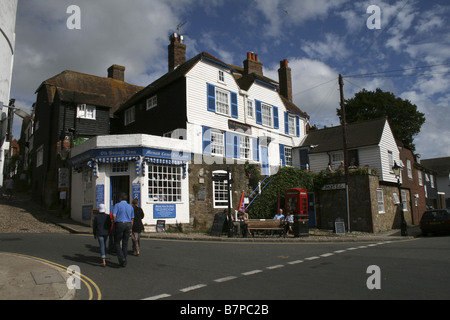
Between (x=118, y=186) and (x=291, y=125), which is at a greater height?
(x=291, y=125)

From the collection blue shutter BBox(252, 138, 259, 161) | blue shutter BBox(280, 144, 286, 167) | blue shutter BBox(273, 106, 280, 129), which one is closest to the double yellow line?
blue shutter BBox(252, 138, 259, 161)

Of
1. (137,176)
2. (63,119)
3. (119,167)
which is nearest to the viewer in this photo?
(137,176)

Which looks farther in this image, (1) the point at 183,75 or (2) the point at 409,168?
(2) the point at 409,168

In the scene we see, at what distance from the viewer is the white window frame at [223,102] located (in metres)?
23.9

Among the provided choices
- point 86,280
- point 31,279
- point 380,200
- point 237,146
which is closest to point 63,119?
point 237,146

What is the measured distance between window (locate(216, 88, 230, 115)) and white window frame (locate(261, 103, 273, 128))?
386 centimetres

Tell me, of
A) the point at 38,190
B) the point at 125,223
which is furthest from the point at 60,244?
the point at 38,190

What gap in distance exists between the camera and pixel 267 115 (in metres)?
27.8

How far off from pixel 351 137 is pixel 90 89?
68.7 feet

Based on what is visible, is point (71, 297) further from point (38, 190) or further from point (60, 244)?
point (38, 190)

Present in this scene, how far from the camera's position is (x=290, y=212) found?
21.8 metres

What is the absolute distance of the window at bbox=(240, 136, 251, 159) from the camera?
2486cm

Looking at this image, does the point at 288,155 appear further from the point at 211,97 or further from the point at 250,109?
the point at 211,97
